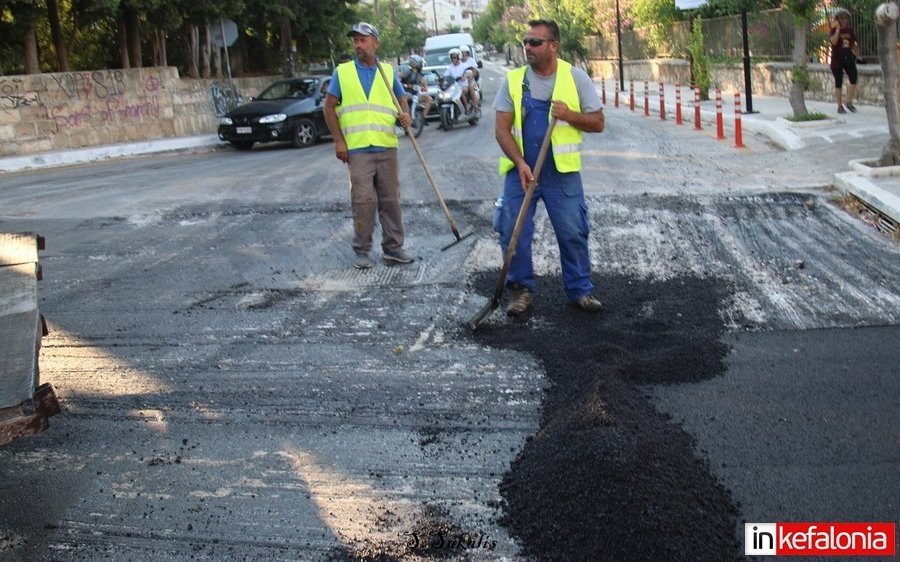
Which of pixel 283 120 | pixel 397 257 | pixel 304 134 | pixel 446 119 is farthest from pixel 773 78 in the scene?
pixel 397 257

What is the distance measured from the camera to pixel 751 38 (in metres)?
26.0

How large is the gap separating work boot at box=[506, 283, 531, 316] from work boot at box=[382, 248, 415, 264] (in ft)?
5.80

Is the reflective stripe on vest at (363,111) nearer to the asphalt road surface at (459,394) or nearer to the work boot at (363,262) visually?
the work boot at (363,262)

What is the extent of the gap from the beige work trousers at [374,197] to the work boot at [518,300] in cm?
192

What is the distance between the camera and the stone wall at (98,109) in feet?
70.5

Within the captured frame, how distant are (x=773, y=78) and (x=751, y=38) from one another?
9.53 ft

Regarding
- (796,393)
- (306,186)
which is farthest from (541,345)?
(306,186)

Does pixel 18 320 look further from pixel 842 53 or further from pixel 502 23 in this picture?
pixel 502 23

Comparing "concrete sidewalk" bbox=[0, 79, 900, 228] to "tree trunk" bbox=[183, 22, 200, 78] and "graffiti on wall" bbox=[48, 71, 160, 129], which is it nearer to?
"graffiti on wall" bbox=[48, 71, 160, 129]

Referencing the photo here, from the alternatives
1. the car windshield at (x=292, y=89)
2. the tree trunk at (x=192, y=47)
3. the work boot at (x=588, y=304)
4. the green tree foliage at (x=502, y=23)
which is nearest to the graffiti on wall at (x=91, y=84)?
the car windshield at (x=292, y=89)

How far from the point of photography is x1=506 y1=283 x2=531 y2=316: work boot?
6410 millimetres

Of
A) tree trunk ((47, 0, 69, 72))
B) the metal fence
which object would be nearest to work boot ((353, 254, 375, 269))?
the metal fence

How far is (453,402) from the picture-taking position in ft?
16.3

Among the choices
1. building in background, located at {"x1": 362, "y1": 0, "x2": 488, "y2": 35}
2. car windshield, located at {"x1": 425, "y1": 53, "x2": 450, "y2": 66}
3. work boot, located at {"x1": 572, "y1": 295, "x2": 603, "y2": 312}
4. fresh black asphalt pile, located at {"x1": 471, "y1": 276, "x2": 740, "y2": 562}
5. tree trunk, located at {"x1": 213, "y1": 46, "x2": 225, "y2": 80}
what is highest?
Answer: building in background, located at {"x1": 362, "y1": 0, "x2": 488, "y2": 35}
